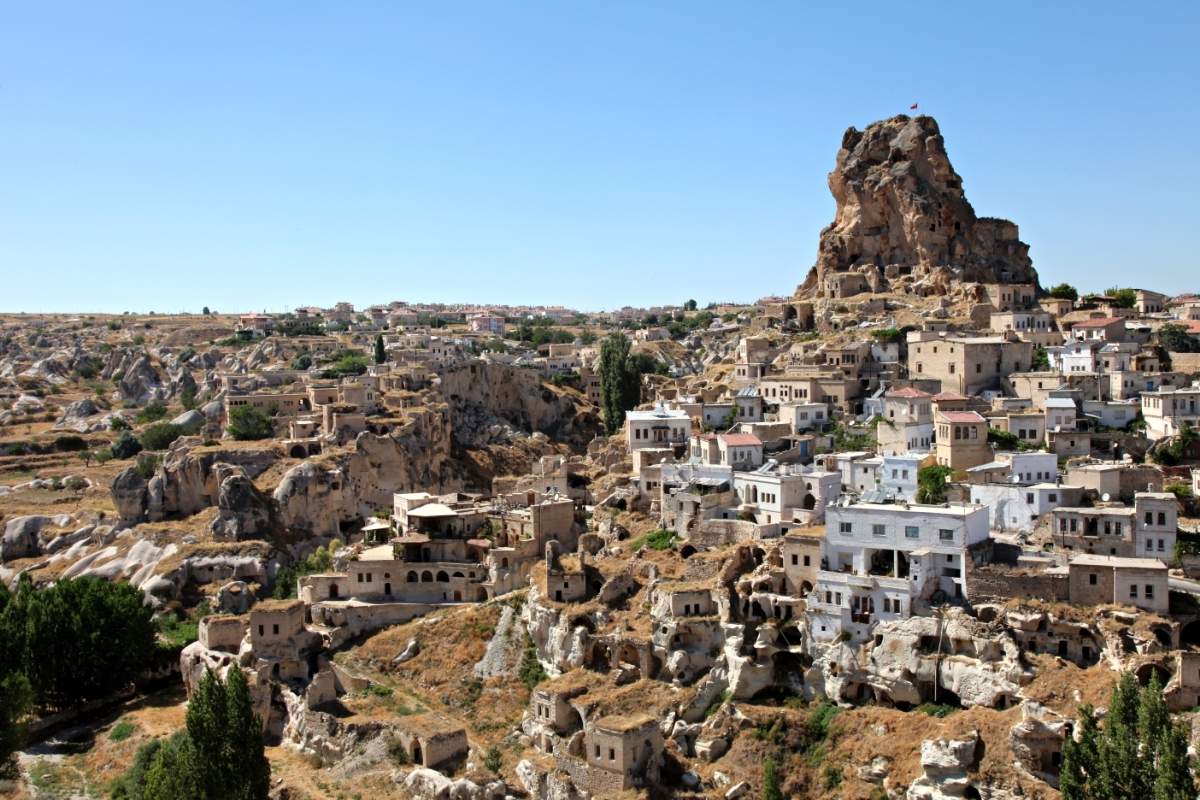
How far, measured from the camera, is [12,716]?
3238cm

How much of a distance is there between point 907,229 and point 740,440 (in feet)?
90.0

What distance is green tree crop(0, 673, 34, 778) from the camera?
31.3 m

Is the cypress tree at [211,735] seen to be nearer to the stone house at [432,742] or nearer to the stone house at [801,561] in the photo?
the stone house at [432,742]

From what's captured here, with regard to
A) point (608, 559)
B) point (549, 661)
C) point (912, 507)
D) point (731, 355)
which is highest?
point (731, 355)

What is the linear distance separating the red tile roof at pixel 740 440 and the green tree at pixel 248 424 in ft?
95.1

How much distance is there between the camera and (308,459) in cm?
5488

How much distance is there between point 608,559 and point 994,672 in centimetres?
1345

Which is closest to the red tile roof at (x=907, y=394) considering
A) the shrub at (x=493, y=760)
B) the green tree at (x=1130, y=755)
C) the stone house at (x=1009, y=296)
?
the stone house at (x=1009, y=296)

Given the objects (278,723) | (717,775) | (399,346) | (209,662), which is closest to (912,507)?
(717,775)

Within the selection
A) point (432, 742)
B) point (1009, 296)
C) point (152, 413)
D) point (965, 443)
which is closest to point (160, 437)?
point (152, 413)

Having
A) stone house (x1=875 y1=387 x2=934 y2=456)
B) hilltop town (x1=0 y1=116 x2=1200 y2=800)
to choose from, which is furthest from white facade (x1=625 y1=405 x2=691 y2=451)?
stone house (x1=875 y1=387 x2=934 y2=456)

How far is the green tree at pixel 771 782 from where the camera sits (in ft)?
87.5

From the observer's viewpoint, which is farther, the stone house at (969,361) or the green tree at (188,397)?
the green tree at (188,397)

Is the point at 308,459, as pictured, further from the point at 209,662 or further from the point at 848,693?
the point at 848,693
